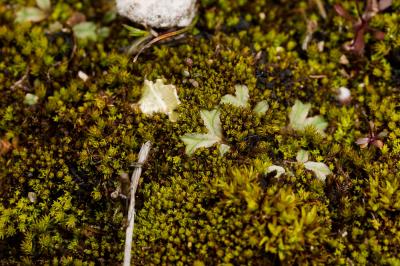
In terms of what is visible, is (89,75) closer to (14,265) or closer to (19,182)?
(19,182)

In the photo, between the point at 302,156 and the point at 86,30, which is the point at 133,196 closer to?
the point at 302,156

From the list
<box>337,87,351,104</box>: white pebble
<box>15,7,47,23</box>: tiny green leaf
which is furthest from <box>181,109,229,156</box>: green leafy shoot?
<box>15,7,47,23</box>: tiny green leaf

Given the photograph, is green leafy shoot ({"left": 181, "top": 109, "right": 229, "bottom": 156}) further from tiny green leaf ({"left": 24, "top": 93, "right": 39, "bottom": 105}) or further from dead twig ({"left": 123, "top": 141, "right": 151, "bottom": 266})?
tiny green leaf ({"left": 24, "top": 93, "right": 39, "bottom": 105})

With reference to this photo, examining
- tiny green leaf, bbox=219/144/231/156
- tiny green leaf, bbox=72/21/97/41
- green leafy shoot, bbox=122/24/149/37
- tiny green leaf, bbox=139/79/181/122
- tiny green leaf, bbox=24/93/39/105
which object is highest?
green leafy shoot, bbox=122/24/149/37

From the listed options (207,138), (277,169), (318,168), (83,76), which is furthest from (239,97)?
(83,76)

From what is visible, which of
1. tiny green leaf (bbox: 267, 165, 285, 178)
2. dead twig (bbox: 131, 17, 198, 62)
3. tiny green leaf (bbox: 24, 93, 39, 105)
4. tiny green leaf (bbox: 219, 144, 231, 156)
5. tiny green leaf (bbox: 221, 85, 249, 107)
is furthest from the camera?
dead twig (bbox: 131, 17, 198, 62)
